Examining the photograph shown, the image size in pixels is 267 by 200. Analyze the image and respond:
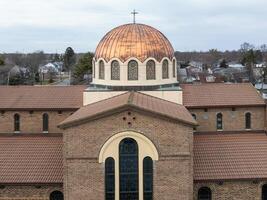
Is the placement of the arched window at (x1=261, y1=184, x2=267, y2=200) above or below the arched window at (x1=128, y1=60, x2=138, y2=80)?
below

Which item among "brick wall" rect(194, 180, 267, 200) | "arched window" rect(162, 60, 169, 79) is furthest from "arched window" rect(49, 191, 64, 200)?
"arched window" rect(162, 60, 169, 79)

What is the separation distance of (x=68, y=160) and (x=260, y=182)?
1028cm

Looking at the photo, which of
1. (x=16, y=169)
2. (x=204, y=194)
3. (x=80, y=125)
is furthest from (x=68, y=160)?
(x=204, y=194)

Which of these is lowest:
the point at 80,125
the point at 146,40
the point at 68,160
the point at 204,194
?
the point at 204,194

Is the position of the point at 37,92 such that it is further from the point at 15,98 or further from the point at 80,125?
the point at 80,125

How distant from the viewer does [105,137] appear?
2605 cm

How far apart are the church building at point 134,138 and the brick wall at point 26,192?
0.05m

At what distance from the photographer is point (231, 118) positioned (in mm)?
35938

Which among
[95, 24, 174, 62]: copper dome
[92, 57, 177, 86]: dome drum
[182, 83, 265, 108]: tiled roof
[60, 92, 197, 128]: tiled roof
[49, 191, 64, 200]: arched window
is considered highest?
[95, 24, 174, 62]: copper dome

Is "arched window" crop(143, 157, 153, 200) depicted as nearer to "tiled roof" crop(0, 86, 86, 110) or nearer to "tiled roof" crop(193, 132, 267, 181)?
"tiled roof" crop(193, 132, 267, 181)

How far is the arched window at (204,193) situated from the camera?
1104 inches

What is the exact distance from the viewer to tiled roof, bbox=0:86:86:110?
36.1 m

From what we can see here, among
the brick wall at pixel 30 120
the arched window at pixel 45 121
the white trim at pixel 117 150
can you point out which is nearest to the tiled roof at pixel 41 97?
the brick wall at pixel 30 120

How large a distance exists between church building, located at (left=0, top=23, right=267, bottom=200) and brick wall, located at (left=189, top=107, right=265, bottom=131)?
7 centimetres
